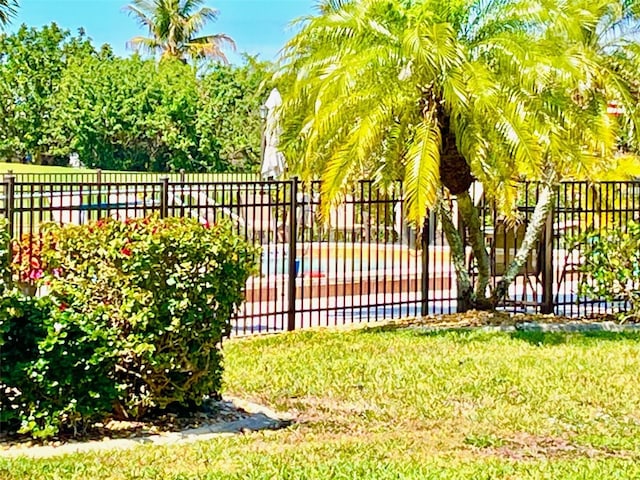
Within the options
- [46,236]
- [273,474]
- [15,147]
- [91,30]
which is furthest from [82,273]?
[91,30]

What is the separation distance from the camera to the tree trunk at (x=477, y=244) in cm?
1200

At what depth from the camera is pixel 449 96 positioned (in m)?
10.3

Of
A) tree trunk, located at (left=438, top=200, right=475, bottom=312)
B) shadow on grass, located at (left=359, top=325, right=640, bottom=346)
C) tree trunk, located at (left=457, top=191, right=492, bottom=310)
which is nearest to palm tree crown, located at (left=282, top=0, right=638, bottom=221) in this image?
tree trunk, located at (left=457, top=191, right=492, bottom=310)

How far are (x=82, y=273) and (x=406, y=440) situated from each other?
242 centimetres

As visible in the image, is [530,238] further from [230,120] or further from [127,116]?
[230,120]

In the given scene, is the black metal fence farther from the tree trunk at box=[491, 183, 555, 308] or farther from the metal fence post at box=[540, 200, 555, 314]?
the tree trunk at box=[491, 183, 555, 308]

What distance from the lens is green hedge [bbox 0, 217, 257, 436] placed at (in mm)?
5938

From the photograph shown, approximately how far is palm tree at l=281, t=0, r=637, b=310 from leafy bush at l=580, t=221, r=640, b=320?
1139 millimetres

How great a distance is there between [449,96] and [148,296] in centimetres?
520

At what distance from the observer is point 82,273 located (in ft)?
20.8

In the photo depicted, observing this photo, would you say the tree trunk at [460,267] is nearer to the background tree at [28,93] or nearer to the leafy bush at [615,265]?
the leafy bush at [615,265]

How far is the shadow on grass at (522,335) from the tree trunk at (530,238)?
1.23 meters

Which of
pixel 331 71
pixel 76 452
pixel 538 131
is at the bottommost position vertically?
pixel 76 452

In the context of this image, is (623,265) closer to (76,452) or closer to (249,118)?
(76,452)
